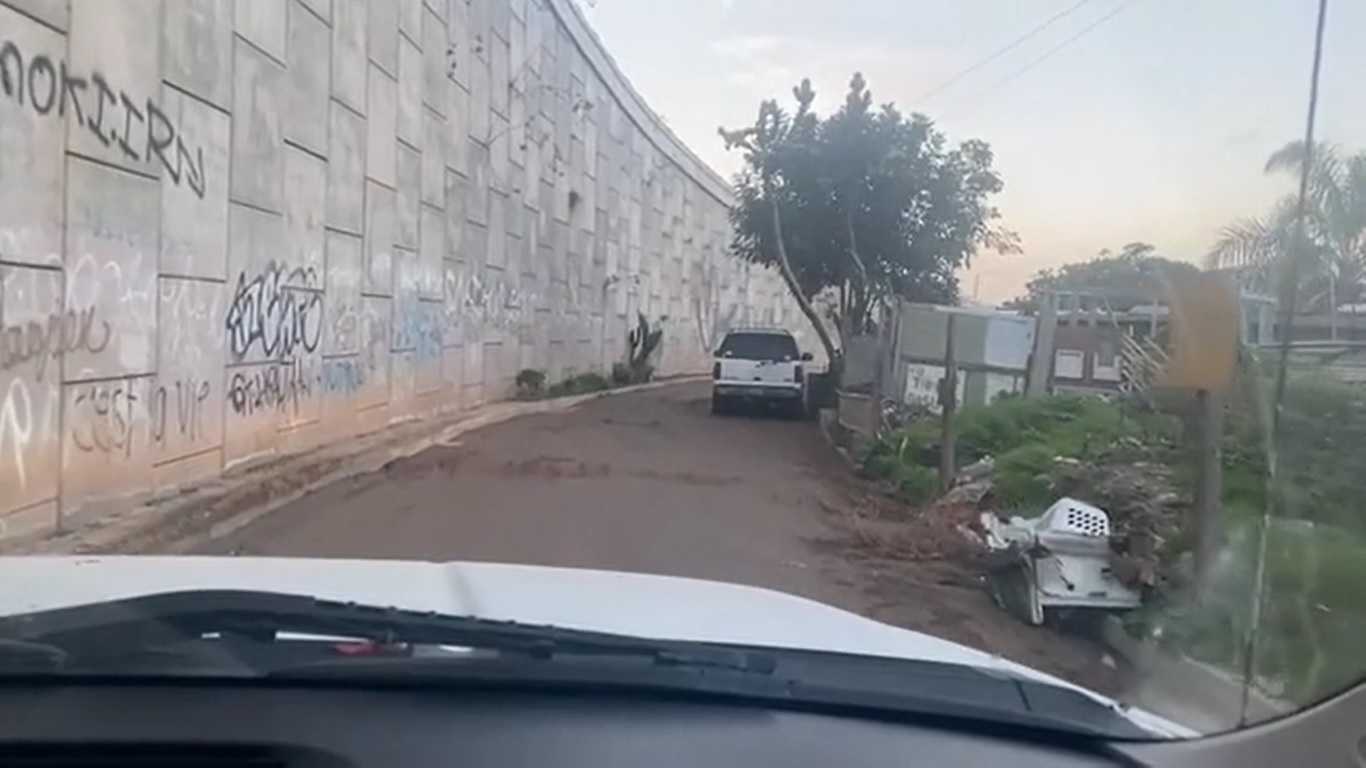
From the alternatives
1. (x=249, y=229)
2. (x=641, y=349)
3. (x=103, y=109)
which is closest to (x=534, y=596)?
(x=103, y=109)

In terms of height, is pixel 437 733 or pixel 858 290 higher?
pixel 858 290

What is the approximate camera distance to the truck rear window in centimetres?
2905

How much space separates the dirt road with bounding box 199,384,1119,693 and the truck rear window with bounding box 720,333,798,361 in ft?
30.1

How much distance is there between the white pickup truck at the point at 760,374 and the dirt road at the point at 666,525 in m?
8.87

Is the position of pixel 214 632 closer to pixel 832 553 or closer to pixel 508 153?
pixel 832 553

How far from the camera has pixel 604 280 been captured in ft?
136

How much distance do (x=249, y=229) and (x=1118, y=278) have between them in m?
8.37

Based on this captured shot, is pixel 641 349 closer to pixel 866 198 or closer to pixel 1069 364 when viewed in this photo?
pixel 866 198

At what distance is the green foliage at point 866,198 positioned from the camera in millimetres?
29609

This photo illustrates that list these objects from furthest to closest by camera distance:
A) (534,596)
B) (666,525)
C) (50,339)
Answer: (666,525) → (50,339) → (534,596)

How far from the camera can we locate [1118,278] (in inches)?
479

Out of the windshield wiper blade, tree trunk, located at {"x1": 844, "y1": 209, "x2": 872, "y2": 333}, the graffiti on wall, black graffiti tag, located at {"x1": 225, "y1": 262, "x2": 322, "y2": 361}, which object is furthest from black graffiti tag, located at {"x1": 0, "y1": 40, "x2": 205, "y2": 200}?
tree trunk, located at {"x1": 844, "y1": 209, "x2": 872, "y2": 333}

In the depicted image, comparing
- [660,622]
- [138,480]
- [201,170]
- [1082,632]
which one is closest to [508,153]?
[201,170]

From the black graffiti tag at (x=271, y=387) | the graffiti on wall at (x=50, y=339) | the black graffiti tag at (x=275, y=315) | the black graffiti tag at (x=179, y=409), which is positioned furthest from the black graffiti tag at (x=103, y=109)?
the black graffiti tag at (x=271, y=387)
